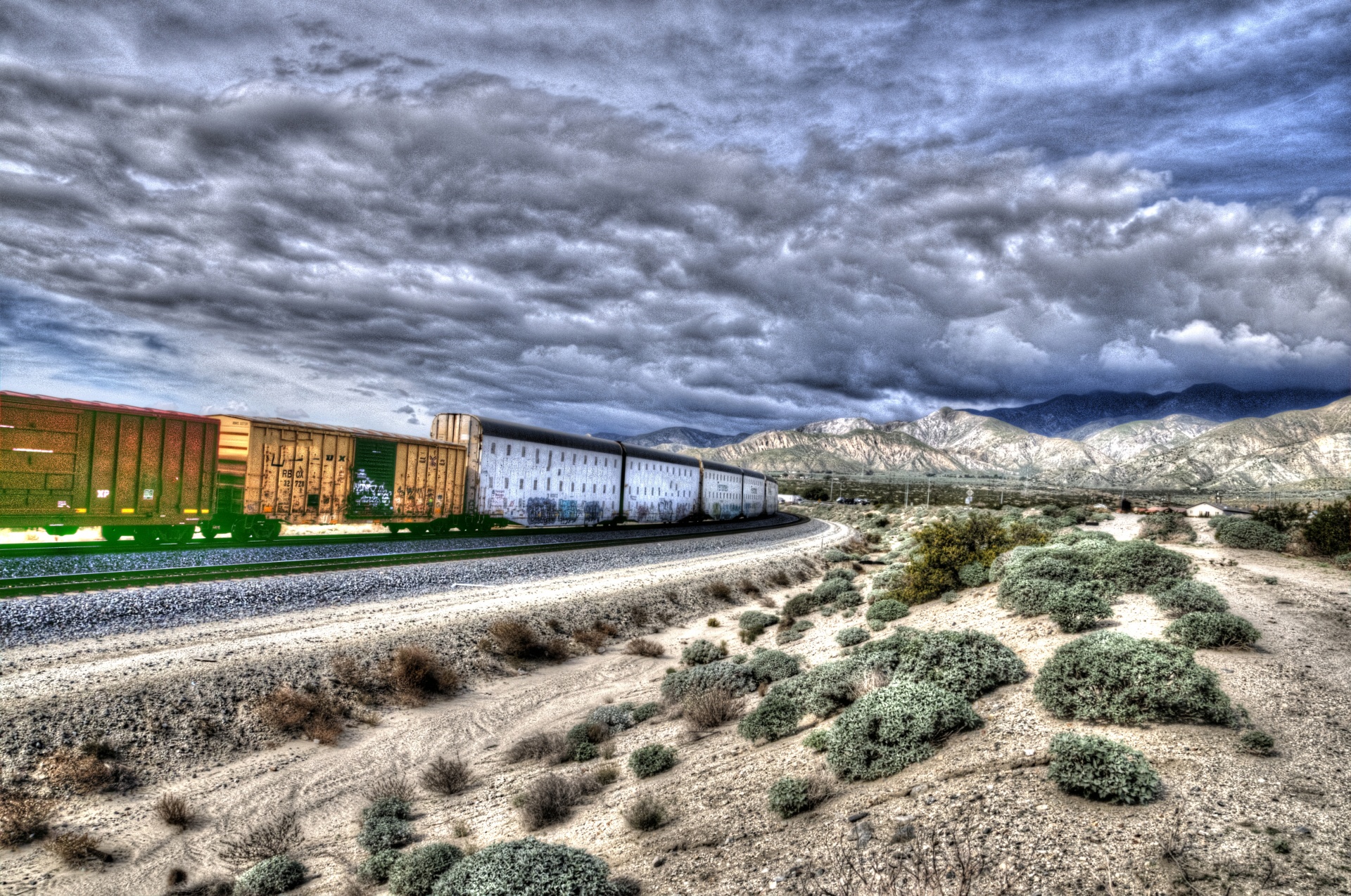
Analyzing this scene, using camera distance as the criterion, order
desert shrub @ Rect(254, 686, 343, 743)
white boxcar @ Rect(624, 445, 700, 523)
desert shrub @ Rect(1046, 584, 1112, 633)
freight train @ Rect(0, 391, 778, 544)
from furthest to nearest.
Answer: white boxcar @ Rect(624, 445, 700, 523) < freight train @ Rect(0, 391, 778, 544) < desert shrub @ Rect(1046, 584, 1112, 633) < desert shrub @ Rect(254, 686, 343, 743)

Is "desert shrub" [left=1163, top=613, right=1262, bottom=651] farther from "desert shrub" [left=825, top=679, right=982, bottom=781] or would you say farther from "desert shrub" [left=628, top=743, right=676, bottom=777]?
"desert shrub" [left=628, top=743, right=676, bottom=777]

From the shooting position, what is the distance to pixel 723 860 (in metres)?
6.34

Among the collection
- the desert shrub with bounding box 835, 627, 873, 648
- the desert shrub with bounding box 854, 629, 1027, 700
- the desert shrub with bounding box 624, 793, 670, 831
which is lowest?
the desert shrub with bounding box 624, 793, 670, 831

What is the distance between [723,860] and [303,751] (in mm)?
8089

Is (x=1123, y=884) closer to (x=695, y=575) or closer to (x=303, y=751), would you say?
(x=303, y=751)

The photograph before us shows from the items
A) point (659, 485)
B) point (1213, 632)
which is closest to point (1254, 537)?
point (1213, 632)

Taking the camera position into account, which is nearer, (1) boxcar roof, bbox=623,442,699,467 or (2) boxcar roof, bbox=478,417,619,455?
(2) boxcar roof, bbox=478,417,619,455

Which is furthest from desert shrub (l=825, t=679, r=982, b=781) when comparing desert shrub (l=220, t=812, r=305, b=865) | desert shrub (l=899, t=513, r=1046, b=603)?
desert shrub (l=899, t=513, r=1046, b=603)

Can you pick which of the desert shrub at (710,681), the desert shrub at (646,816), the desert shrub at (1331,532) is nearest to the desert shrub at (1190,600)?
the desert shrub at (710,681)

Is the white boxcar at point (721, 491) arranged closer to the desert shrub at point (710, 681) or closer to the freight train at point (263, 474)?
the freight train at point (263, 474)

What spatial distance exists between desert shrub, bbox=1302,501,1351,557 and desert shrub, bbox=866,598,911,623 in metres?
14.4

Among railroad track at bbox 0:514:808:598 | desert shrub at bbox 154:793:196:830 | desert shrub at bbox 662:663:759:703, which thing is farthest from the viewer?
railroad track at bbox 0:514:808:598

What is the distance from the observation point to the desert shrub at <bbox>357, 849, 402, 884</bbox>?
24.6 ft

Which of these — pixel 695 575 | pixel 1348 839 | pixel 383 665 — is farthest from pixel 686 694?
pixel 695 575
